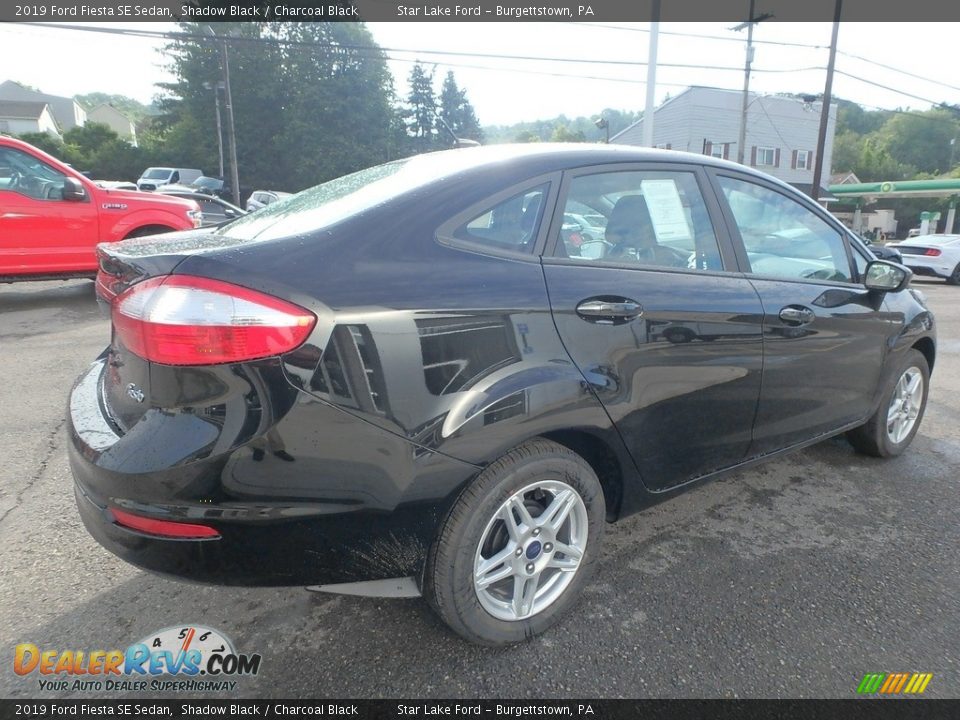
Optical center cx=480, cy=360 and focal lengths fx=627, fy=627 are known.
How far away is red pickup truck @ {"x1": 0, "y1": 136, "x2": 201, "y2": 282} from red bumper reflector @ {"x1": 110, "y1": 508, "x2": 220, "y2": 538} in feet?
22.2

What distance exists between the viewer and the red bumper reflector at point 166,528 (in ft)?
5.43

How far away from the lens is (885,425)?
11.9 ft

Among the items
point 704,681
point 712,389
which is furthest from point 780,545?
point 704,681

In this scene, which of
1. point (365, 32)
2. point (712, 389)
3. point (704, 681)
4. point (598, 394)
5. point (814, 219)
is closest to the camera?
point (704, 681)

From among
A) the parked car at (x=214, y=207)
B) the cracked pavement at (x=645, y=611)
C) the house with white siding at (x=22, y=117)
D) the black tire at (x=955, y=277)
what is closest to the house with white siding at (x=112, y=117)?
the house with white siding at (x=22, y=117)

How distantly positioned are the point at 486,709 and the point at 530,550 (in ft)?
1.59

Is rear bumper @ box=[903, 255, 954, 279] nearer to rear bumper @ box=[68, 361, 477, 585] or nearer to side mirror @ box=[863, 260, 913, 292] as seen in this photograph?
side mirror @ box=[863, 260, 913, 292]

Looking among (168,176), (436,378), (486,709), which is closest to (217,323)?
(436,378)

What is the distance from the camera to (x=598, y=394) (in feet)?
6.89

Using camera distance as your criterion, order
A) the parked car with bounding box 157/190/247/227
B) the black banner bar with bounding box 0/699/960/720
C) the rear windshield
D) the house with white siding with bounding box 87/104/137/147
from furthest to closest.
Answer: the house with white siding with bounding box 87/104/137/147 < the parked car with bounding box 157/190/247/227 < the rear windshield < the black banner bar with bounding box 0/699/960/720

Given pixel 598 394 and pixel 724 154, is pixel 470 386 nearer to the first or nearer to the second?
pixel 598 394

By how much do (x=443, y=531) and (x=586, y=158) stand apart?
1.43 metres

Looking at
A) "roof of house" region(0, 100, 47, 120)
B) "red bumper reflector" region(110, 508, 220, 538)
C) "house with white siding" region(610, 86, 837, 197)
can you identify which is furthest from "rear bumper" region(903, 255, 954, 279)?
"roof of house" region(0, 100, 47, 120)

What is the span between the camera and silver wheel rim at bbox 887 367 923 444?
3.67 metres
